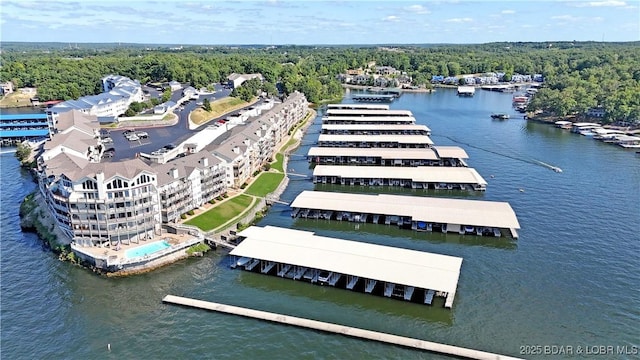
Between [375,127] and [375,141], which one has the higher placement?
[375,127]

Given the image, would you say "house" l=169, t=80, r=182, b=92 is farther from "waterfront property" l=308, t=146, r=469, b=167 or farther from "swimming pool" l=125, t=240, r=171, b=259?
"swimming pool" l=125, t=240, r=171, b=259

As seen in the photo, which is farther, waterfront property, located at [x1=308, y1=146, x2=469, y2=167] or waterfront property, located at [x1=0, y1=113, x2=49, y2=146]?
waterfront property, located at [x1=0, y1=113, x2=49, y2=146]

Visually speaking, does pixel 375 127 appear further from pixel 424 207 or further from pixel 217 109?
pixel 424 207

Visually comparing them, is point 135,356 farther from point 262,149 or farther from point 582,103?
point 582,103

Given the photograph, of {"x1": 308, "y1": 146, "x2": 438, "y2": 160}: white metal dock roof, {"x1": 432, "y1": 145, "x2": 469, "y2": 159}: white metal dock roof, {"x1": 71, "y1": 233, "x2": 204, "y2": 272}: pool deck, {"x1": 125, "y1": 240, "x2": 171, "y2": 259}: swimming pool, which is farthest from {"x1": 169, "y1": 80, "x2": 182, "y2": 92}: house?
{"x1": 125, "y1": 240, "x2": 171, "y2": 259}: swimming pool

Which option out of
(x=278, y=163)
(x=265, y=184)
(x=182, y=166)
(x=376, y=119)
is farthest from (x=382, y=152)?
(x=182, y=166)

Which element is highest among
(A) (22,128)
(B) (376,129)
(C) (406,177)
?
(B) (376,129)
